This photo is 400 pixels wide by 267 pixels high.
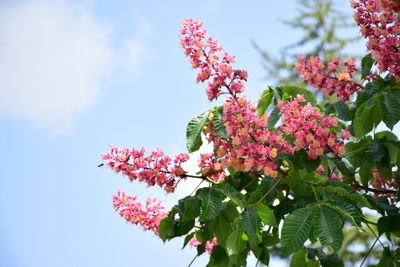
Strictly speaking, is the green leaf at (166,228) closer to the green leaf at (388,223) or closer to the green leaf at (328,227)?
the green leaf at (328,227)

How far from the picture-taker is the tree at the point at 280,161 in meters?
1.98

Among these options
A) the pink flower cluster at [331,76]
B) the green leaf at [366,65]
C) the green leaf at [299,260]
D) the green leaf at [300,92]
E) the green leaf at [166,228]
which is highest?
the pink flower cluster at [331,76]

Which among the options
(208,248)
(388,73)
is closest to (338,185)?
(388,73)

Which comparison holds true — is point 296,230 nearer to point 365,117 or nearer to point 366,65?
point 365,117

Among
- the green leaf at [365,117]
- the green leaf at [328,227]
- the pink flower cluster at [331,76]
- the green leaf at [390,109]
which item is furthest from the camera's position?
the pink flower cluster at [331,76]

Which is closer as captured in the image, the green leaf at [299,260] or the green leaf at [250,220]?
the green leaf at [250,220]

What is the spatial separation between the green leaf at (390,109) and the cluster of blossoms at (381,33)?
0.18 metres

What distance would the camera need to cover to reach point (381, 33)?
232 cm

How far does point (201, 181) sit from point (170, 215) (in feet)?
0.80

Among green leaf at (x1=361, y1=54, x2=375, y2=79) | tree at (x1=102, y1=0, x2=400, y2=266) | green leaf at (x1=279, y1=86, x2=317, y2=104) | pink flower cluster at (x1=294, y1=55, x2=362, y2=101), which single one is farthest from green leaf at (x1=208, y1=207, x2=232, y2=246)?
green leaf at (x1=361, y1=54, x2=375, y2=79)

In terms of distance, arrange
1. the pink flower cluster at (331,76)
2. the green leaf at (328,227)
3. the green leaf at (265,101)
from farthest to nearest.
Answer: the pink flower cluster at (331,76)
the green leaf at (265,101)
the green leaf at (328,227)

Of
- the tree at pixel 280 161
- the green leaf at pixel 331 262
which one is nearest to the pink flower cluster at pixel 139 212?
the tree at pixel 280 161

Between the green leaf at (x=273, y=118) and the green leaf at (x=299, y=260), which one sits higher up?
the green leaf at (x=273, y=118)

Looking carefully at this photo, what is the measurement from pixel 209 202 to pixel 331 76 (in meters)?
1.01
